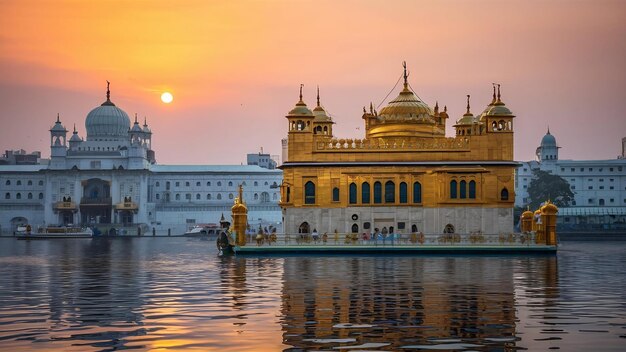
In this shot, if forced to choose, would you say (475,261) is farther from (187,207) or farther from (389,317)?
(187,207)

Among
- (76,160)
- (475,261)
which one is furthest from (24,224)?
(475,261)

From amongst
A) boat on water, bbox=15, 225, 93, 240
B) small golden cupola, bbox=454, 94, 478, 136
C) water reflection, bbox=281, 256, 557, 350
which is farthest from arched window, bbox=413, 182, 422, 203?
boat on water, bbox=15, 225, 93, 240

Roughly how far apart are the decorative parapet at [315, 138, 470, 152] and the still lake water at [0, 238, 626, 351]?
67.0ft

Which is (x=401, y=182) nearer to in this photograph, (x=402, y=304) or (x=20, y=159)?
(x=402, y=304)

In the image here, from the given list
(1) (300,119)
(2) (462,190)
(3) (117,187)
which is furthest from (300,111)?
(3) (117,187)

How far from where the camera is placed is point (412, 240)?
5634 cm

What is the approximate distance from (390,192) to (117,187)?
79558 millimetres

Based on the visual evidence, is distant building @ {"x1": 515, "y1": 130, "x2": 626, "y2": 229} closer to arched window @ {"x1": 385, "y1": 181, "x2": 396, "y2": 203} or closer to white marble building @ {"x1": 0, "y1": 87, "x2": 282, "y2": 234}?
white marble building @ {"x1": 0, "y1": 87, "x2": 282, "y2": 234}

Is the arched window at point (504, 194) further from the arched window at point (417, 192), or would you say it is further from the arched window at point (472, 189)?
the arched window at point (417, 192)

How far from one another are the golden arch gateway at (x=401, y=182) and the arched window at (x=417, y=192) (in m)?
0.06

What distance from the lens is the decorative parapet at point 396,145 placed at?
62.0 meters

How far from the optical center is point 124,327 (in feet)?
66.7

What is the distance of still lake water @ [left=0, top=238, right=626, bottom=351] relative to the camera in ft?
59.4

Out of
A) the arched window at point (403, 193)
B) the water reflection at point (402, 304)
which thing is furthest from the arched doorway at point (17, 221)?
the water reflection at point (402, 304)
